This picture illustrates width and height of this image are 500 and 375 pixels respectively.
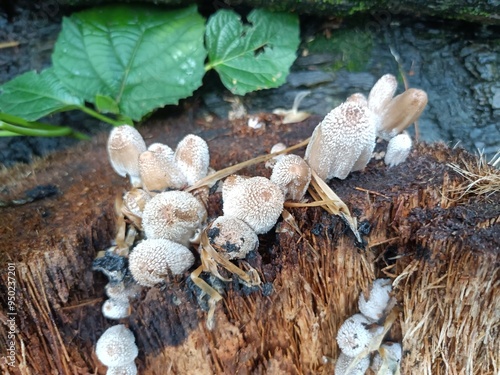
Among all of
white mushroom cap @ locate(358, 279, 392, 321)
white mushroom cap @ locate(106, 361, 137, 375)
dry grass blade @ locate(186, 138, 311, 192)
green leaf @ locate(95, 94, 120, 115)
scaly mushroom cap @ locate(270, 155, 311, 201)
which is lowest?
white mushroom cap @ locate(106, 361, 137, 375)

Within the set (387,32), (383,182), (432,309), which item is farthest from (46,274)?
(387,32)

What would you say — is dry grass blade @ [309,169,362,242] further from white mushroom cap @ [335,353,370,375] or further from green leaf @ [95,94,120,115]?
green leaf @ [95,94,120,115]

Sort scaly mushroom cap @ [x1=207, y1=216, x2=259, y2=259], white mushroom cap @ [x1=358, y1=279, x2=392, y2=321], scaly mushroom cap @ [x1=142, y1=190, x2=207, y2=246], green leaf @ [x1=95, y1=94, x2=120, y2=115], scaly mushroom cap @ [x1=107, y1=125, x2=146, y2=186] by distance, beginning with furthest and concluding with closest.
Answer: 1. green leaf @ [x1=95, y1=94, x2=120, y2=115]
2. scaly mushroom cap @ [x1=107, y1=125, x2=146, y2=186]
3. white mushroom cap @ [x1=358, y1=279, x2=392, y2=321]
4. scaly mushroom cap @ [x1=142, y1=190, x2=207, y2=246]
5. scaly mushroom cap @ [x1=207, y1=216, x2=259, y2=259]

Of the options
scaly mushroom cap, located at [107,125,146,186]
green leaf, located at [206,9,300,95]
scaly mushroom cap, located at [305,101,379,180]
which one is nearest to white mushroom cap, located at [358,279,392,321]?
scaly mushroom cap, located at [305,101,379,180]

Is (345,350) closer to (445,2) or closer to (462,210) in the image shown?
(462,210)

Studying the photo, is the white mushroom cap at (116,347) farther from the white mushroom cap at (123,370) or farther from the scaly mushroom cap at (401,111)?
the scaly mushroom cap at (401,111)

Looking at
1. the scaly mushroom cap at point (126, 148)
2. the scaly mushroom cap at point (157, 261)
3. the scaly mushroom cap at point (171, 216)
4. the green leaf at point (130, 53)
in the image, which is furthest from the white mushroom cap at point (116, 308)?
the green leaf at point (130, 53)
